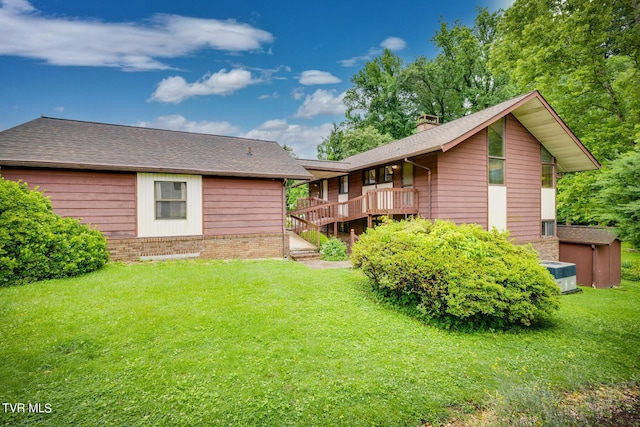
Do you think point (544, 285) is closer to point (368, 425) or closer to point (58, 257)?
point (368, 425)

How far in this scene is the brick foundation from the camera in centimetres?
906

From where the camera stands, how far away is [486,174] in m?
12.2

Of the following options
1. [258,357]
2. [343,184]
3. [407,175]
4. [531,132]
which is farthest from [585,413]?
[343,184]

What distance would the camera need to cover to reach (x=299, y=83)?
23203 millimetres

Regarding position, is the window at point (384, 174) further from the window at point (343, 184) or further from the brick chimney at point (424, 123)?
the brick chimney at point (424, 123)

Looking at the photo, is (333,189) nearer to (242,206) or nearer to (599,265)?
(242,206)

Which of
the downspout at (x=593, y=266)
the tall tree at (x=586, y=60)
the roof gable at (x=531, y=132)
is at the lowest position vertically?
the downspout at (x=593, y=266)

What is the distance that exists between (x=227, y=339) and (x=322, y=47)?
20773 mm

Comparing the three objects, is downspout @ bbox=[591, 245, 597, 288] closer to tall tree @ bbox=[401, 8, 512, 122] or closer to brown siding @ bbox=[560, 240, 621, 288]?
brown siding @ bbox=[560, 240, 621, 288]

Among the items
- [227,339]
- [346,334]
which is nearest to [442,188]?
[346,334]

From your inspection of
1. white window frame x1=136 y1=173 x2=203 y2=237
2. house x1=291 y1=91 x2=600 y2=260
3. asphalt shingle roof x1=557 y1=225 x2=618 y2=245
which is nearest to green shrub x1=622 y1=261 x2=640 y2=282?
asphalt shingle roof x1=557 y1=225 x2=618 y2=245

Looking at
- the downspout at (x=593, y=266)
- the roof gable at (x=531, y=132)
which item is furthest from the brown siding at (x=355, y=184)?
the downspout at (x=593, y=266)

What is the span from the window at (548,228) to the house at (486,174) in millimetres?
48

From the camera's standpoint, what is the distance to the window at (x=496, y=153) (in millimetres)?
12328
